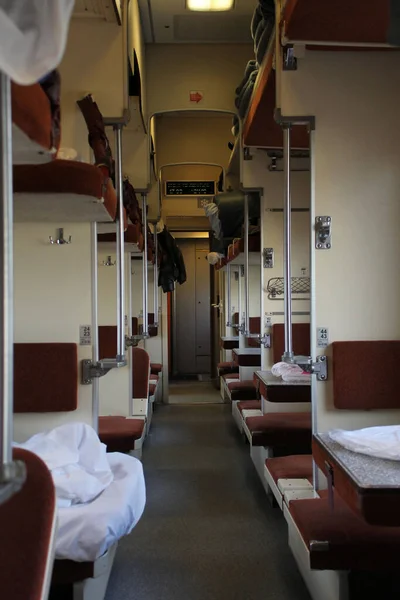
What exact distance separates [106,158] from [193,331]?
8.19 m

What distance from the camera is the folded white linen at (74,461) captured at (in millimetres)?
2191

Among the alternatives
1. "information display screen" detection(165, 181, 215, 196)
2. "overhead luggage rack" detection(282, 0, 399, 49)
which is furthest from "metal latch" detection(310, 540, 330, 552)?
"information display screen" detection(165, 181, 215, 196)

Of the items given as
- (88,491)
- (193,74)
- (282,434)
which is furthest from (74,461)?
(193,74)

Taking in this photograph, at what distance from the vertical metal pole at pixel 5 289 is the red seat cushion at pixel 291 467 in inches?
93.7

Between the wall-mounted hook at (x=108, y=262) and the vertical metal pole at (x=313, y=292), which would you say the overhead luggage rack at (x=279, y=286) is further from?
the vertical metal pole at (x=313, y=292)

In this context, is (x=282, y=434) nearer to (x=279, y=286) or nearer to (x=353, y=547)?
(x=279, y=286)

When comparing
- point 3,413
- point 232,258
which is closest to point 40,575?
point 3,413

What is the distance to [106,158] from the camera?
2.80 meters

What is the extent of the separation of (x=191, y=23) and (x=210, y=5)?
33cm

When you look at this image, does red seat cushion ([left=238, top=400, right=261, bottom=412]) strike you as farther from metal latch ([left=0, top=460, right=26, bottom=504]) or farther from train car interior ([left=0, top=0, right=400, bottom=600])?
metal latch ([left=0, top=460, right=26, bottom=504])

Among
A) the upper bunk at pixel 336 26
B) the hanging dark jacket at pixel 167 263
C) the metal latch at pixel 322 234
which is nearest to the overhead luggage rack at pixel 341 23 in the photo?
the upper bunk at pixel 336 26

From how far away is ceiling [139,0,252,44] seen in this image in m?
5.49

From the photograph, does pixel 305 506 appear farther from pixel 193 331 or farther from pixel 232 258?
pixel 193 331

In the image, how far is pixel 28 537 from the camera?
1453 millimetres
